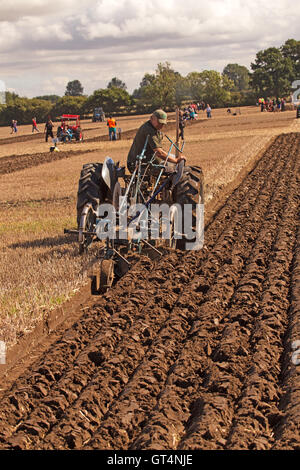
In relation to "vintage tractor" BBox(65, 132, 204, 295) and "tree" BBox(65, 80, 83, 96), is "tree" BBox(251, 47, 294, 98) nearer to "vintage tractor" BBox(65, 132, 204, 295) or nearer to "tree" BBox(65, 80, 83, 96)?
"vintage tractor" BBox(65, 132, 204, 295)

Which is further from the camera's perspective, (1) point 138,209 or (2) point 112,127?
(2) point 112,127

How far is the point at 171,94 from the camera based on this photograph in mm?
78438

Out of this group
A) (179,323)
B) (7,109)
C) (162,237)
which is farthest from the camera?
(7,109)

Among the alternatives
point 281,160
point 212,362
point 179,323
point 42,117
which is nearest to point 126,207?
point 179,323

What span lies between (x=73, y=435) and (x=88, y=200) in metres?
4.41

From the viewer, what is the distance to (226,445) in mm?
3648

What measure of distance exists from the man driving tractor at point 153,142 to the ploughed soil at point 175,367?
122 cm

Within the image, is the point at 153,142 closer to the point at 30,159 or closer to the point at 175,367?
the point at 175,367

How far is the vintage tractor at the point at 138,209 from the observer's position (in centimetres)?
711

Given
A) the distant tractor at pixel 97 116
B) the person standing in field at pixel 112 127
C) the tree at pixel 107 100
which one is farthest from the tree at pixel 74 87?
the person standing in field at pixel 112 127

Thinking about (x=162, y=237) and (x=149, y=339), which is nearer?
(x=149, y=339)

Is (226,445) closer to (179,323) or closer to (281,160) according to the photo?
(179,323)

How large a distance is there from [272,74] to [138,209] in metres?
86.8

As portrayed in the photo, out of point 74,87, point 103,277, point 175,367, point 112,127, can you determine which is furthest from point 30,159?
Answer: point 74,87
